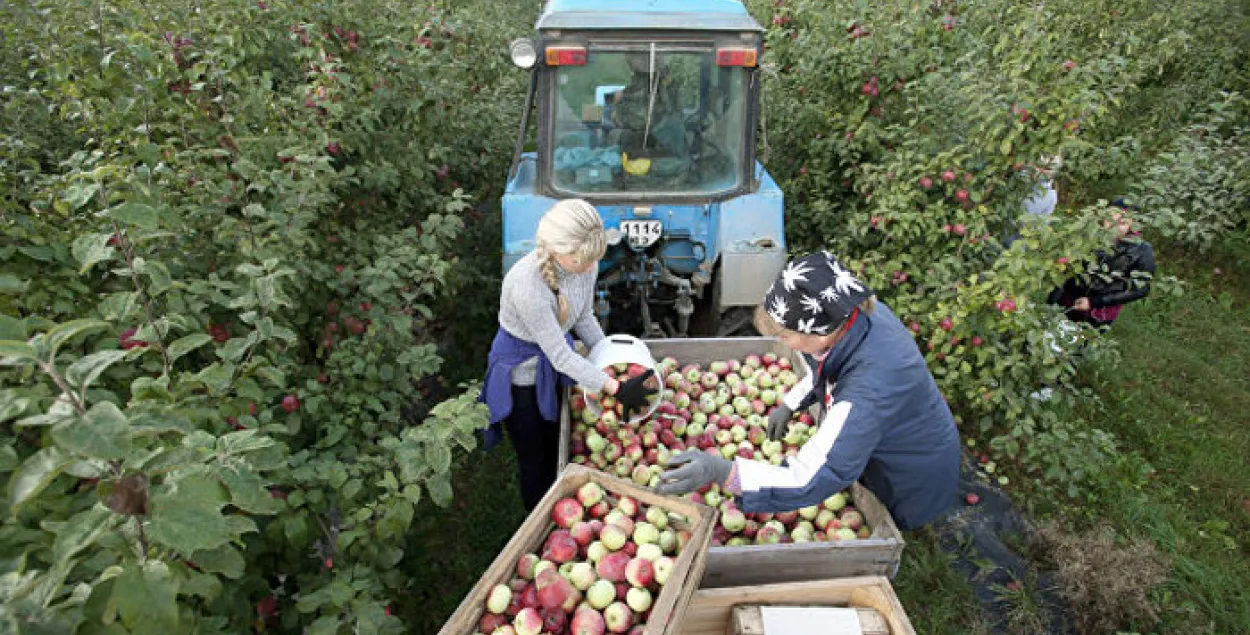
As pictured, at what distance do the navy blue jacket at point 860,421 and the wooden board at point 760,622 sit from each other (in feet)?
1.02

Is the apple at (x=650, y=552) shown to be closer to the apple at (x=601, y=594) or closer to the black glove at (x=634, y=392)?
the apple at (x=601, y=594)

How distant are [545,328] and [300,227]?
100 cm

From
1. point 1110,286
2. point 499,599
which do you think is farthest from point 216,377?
point 1110,286

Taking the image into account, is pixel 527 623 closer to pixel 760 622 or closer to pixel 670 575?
pixel 670 575

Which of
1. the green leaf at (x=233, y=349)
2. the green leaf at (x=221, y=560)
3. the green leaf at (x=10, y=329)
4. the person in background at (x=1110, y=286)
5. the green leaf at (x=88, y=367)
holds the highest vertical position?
the green leaf at (x=10, y=329)

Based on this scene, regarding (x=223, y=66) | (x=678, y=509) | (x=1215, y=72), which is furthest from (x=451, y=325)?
(x=1215, y=72)

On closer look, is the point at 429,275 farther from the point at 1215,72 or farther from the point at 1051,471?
the point at 1215,72

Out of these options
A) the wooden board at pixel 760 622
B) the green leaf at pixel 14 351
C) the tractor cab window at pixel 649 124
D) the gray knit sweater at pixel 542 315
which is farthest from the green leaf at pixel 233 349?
the tractor cab window at pixel 649 124

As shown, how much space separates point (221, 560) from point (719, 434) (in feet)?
6.58

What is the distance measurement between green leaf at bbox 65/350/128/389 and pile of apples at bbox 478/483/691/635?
1.12 metres

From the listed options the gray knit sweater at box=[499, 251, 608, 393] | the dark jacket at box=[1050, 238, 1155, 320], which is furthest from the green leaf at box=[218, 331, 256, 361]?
the dark jacket at box=[1050, 238, 1155, 320]

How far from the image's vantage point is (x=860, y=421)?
2080mm

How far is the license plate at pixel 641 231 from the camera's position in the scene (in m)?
3.82

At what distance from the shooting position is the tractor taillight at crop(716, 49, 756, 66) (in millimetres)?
3551
